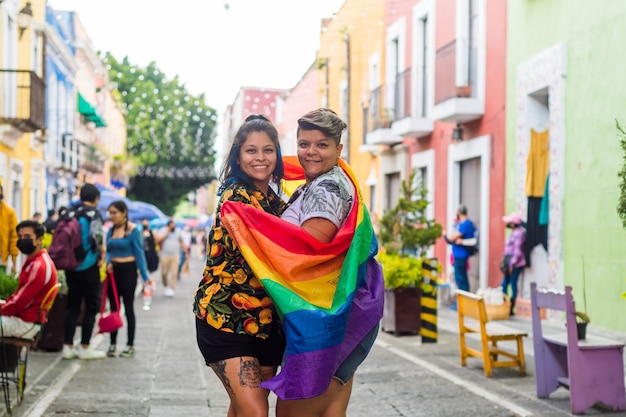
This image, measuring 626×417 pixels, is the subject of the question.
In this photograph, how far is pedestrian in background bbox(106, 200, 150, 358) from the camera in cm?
1016

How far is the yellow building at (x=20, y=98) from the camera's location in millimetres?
20484

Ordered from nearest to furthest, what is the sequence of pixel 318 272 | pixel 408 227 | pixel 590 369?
pixel 318 272, pixel 590 369, pixel 408 227

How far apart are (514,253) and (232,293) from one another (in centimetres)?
1170

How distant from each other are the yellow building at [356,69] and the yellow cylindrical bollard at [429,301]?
14015 mm

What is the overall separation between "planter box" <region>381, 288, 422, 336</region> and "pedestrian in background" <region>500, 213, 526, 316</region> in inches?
125

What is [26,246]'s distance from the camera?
25.1 ft

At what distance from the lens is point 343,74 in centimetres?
3119

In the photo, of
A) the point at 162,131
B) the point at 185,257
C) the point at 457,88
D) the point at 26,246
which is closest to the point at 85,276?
the point at 26,246

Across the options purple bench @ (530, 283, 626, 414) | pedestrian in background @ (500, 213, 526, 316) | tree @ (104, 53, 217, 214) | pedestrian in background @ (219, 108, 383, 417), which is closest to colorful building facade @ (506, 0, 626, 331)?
pedestrian in background @ (500, 213, 526, 316)

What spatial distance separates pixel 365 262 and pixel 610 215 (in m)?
9.17

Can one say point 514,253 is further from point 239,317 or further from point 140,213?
point 140,213

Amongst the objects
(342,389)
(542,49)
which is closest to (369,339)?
(342,389)

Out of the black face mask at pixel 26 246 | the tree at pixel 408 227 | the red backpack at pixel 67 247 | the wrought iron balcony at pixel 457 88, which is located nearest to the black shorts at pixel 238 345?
the black face mask at pixel 26 246

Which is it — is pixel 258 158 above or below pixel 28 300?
above
